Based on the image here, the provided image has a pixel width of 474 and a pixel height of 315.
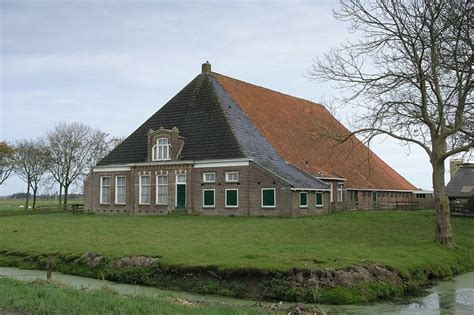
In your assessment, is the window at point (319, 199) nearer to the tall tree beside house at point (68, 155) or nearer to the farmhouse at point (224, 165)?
the farmhouse at point (224, 165)

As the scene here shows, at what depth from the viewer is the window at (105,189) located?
4281cm

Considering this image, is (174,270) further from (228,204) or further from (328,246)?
(228,204)

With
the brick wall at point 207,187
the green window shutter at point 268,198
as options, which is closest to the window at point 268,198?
the green window shutter at point 268,198

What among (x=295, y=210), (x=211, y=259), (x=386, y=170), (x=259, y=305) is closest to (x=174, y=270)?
(x=211, y=259)

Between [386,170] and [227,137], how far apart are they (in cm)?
2300

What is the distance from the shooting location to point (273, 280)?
45.6 feet

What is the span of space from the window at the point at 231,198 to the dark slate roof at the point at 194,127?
2.33 meters

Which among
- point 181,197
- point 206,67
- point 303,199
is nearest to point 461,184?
point 303,199

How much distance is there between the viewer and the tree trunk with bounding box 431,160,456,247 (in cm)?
2095

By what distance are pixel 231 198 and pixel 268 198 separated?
9.32 ft

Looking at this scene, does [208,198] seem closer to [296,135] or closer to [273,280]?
[296,135]

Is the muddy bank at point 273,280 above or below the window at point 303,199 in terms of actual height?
below

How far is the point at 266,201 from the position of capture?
3522 cm

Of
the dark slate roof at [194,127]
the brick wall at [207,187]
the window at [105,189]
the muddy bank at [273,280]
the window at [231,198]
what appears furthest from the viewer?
the window at [105,189]
